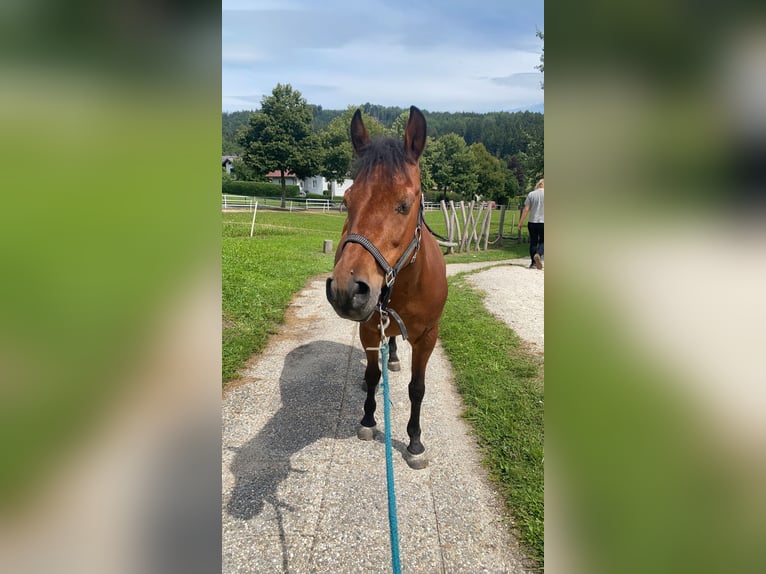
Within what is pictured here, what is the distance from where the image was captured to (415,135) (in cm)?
292

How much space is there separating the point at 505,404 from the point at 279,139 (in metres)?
50.2

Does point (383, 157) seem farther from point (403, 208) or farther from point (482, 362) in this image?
point (482, 362)

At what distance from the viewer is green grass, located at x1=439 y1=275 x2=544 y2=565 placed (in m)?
3.26

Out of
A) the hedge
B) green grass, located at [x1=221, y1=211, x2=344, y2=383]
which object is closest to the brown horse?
green grass, located at [x1=221, y1=211, x2=344, y2=383]

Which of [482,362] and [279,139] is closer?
[482,362]

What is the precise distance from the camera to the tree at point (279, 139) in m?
49.2

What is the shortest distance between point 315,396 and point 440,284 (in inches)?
86.6

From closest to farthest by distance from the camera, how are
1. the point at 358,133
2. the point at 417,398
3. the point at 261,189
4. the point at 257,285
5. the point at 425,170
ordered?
the point at 358,133, the point at 417,398, the point at 257,285, the point at 425,170, the point at 261,189

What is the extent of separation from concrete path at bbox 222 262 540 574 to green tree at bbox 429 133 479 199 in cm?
2378

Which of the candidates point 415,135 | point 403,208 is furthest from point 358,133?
point 403,208

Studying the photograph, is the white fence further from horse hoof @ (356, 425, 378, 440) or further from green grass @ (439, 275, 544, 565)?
horse hoof @ (356, 425, 378, 440)
